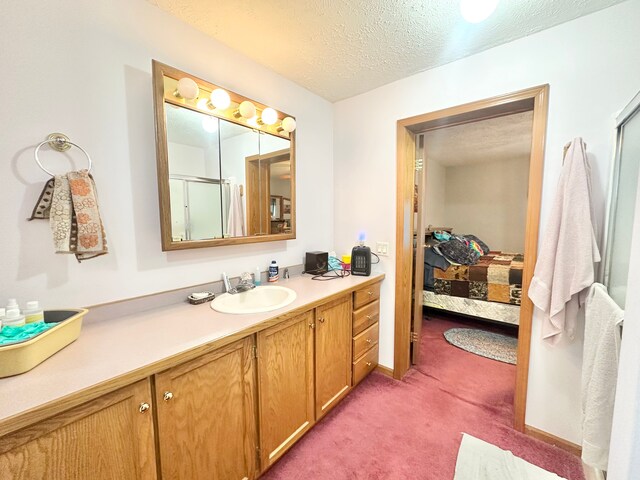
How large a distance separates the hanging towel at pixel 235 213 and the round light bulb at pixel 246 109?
0.44m

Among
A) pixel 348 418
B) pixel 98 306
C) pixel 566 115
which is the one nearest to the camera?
pixel 98 306

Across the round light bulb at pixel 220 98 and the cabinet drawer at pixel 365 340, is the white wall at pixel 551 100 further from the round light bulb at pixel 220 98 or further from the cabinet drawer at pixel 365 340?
the round light bulb at pixel 220 98

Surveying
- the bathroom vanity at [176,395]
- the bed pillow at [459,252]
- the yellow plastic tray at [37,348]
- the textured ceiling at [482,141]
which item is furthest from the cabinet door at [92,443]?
the bed pillow at [459,252]

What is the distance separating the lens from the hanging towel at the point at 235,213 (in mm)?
1667

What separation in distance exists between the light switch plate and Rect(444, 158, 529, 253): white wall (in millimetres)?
4038

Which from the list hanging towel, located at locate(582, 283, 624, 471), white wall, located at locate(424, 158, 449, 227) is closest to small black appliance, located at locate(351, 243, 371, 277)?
hanging towel, located at locate(582, 283, 624, 471)

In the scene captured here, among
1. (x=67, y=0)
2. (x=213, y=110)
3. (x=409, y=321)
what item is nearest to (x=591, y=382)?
(x=409, y=321)

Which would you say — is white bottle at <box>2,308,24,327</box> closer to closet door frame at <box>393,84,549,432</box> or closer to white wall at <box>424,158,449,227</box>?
closet door frame at <box>393,84,549,432</box>

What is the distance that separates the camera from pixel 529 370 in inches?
63.8

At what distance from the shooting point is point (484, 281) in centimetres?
286

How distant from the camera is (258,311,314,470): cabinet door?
4.17 feet

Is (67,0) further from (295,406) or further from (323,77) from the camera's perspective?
(295,406)

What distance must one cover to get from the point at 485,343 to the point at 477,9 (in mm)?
2834

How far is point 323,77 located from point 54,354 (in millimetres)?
2158
